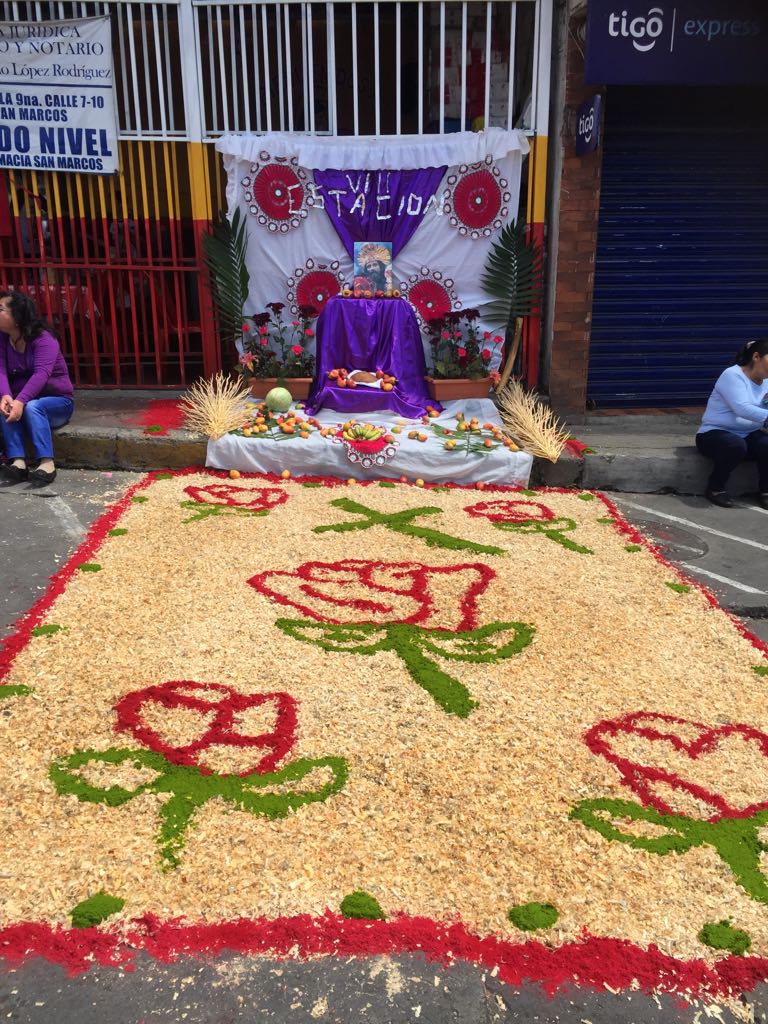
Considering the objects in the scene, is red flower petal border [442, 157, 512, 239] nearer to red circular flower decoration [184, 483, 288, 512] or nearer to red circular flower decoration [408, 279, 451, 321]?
red circular flower decoration [408, 279, 451, 321]

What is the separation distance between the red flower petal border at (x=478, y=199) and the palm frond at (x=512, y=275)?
0.17 metres

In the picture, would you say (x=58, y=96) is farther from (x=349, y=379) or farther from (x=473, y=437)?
(x=473, y=437)

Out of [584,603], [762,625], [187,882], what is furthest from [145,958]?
[762,625]

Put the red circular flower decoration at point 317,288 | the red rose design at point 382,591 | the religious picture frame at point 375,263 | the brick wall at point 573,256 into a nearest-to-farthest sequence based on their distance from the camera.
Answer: the red rose design at point 382,591
the brick wall at point 573,256
the religious picture frame at point 375,263
the red circular flower decoration at point 317,288

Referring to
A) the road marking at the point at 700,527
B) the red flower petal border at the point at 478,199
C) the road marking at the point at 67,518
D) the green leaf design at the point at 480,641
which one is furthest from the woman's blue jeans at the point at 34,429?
the road marking at the point at 700,527

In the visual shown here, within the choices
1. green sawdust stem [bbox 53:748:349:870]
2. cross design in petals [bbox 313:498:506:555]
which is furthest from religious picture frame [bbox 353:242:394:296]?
green sawdust stem [bbox 53:748:349:870]

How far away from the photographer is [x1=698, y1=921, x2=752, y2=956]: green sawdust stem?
2377 millimetres

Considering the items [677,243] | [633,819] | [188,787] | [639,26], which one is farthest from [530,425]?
[188,787]

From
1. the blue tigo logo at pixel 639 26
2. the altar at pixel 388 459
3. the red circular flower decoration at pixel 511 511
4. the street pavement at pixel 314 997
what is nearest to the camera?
the street pavement at pixel 314 997

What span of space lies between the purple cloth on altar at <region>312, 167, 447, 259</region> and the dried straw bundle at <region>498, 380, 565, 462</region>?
1.78 m

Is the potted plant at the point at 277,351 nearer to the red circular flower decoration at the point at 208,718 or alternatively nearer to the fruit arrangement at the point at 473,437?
the fruit arrangement at the point at 473,437

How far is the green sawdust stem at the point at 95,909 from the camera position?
2385 millimetres

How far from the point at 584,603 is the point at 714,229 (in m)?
5.26

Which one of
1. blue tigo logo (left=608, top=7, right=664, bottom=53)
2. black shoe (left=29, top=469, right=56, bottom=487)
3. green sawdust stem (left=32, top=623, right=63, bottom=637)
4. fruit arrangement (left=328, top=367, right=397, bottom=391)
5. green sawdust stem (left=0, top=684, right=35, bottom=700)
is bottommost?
green sawdust stem (left=0, top=684, right=35, bottom=700)
